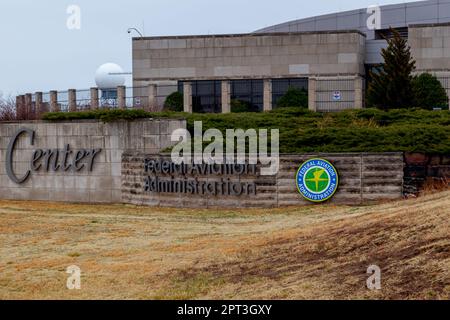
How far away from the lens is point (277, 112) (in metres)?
31.7

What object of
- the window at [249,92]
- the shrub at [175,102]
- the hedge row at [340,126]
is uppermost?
the window at [249,92]

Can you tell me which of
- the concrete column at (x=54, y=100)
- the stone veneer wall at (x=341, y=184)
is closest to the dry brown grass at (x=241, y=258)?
the stone veneer wall at (x=341, y=184)

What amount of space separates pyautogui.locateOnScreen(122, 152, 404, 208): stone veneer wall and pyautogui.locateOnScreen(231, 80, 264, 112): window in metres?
19.9

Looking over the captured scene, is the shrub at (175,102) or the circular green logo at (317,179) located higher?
the shrub at (175,102)

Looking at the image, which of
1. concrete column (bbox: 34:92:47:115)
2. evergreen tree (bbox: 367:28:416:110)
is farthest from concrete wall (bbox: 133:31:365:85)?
evergreen tree (bbox: 367:28:416:110)

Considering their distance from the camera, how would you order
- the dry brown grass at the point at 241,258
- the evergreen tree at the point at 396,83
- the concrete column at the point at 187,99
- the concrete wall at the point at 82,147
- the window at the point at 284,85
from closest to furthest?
the dry brown grass at the point at 241,258 < the concrete wall at the point at 82,147 < the evergreen tree at the point at 396,83 < the concrete column at the point at 187,99 < the window at the point at 284,85

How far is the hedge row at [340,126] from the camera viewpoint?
2534 cm

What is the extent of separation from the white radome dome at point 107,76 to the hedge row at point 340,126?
79.9ft

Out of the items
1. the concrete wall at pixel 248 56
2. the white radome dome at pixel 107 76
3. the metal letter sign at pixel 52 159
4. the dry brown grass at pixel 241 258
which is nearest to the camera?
the dry brown grass at pixel 241 258

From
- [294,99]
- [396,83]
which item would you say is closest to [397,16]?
[294,99]

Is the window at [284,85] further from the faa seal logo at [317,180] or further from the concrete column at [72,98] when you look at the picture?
the faa seal logo at [317,180]

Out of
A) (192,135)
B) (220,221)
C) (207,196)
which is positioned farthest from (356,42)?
(220,221)

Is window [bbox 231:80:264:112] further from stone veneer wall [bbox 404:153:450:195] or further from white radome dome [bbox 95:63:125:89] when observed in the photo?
stone veneer wall [bbox 404:153:450:195]

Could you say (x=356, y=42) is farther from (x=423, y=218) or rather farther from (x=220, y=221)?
(x=423, y=218)
